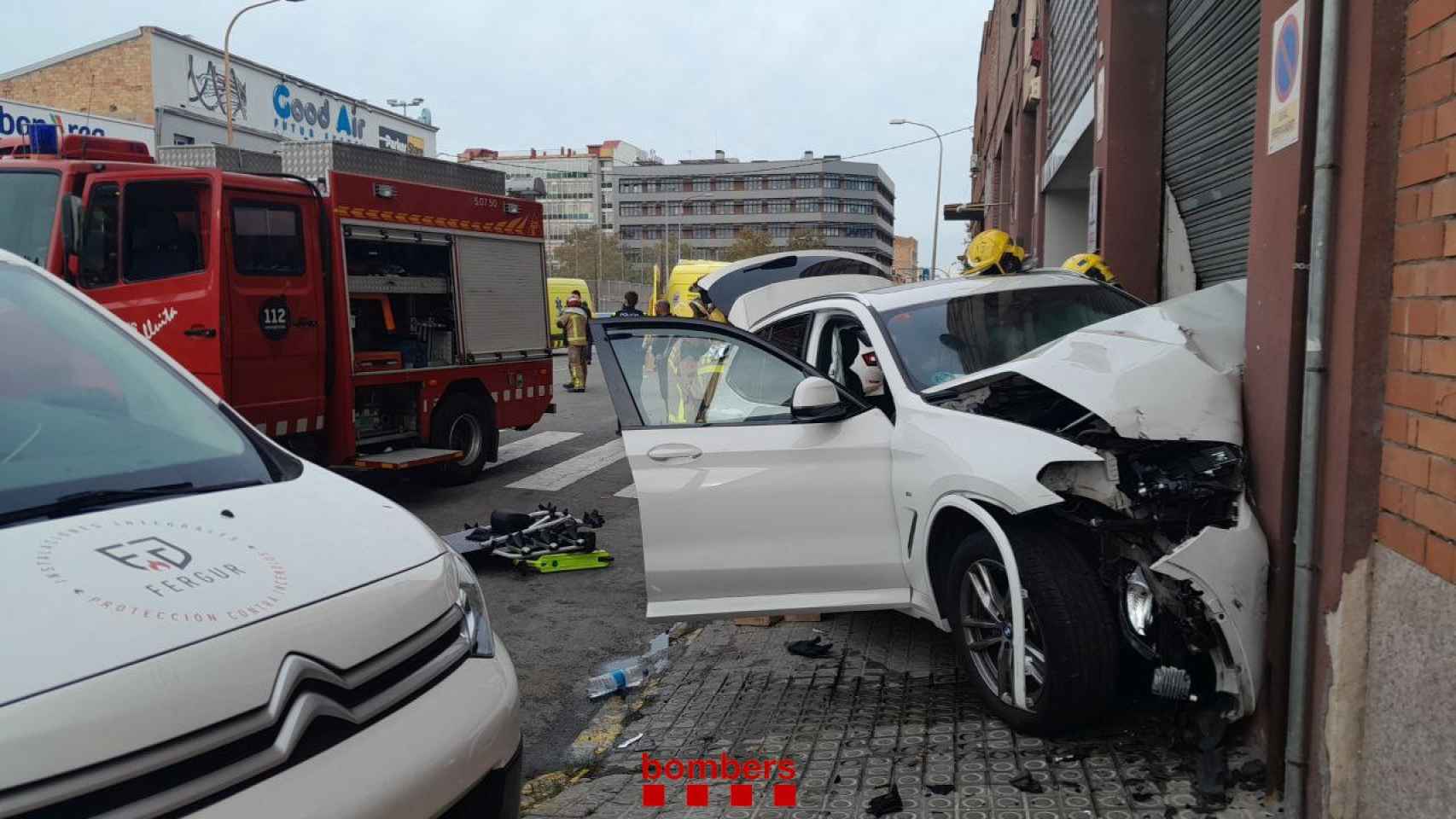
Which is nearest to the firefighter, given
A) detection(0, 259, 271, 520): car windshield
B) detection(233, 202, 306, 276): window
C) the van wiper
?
detection(233, 202, 306, 276): window

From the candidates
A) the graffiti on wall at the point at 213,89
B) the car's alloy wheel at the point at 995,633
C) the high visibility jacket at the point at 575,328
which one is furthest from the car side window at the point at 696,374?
the graffiti on wall at the point at 213,89

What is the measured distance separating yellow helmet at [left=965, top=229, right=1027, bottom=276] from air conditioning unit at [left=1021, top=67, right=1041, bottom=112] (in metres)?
9.57

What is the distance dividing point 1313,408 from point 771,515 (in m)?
2.03

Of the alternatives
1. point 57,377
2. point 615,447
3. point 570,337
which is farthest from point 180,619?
point 570,337

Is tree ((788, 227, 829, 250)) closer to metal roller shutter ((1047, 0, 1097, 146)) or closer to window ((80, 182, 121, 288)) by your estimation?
metal roller shutter ((1047, 0, 1097, 146))

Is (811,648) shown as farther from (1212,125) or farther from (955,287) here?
(1212,125)

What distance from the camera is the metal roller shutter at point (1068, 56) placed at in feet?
32.3

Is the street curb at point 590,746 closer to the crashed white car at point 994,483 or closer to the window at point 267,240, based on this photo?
the crashed white car at point 994,483

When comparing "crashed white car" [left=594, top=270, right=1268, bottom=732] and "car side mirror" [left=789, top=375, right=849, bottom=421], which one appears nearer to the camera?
"crashed white car" [left=594, top=270, right=1268, bottom=732]

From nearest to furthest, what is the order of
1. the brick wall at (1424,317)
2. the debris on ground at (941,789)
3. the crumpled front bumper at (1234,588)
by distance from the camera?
the brick wall at (1424,317)
the crumpled front bumper at (1234,588)
the debris on ground at (941,789)

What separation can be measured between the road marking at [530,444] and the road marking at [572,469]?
0.68 meters

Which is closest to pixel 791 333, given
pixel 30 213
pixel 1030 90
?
pixel 30 213

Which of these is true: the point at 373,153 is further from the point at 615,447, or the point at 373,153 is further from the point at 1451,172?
the point at 1451,172

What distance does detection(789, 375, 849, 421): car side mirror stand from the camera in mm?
4168
